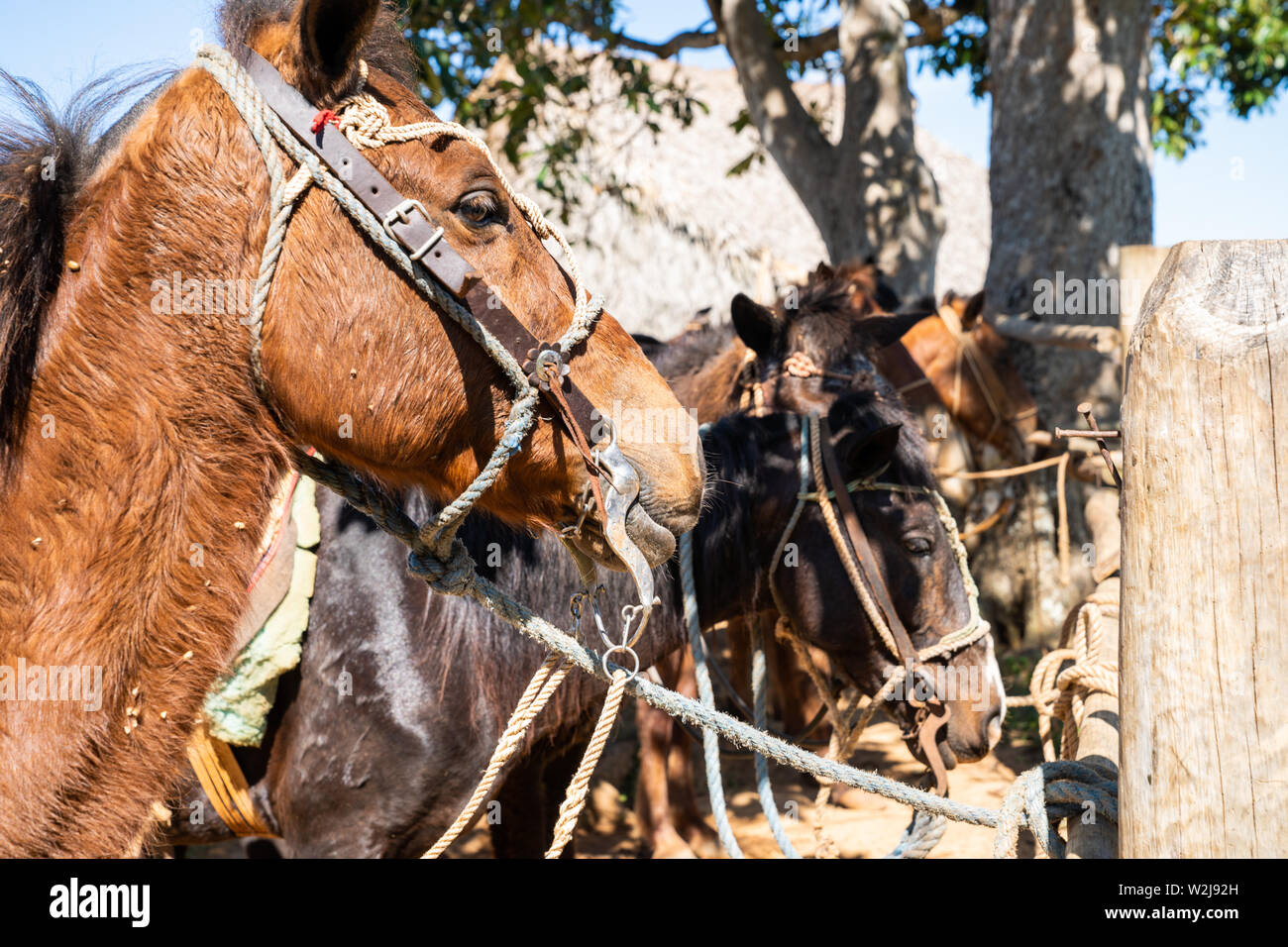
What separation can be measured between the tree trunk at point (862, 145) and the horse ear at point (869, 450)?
13.0ft

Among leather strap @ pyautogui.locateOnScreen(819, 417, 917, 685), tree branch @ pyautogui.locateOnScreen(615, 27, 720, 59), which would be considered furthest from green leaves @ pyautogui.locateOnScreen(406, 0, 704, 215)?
leather strap @ pyautogui.locateOnScreen(819, 417, 917, 685)

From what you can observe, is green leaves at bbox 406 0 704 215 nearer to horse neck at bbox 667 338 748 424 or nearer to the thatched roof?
the thatched roof

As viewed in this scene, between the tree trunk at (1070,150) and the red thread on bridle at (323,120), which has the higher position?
the tree trunk at (1070,150)

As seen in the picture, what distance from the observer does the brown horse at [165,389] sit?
147cm

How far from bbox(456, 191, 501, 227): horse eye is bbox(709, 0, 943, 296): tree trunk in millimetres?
5496

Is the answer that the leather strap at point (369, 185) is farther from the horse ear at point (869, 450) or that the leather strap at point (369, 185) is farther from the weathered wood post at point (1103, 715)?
the horse ear at point (869, 450)

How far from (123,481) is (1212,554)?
1.64 metres

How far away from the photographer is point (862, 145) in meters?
6.79

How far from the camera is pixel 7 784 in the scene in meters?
1.43

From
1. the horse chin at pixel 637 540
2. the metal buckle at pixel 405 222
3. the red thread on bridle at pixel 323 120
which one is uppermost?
the red thread on bridle at pixel 323 120

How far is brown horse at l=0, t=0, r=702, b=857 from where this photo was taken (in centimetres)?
147

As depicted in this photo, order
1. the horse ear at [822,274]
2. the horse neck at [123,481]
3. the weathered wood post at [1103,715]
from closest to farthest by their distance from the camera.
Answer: the horse neck at [123,481] → the weathered wood post at [1103,715] → the horse ear at [822,274]

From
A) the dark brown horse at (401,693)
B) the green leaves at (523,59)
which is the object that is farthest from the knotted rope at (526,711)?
the green leaves at (523,59)

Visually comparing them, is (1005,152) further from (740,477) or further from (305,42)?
(305,42)
